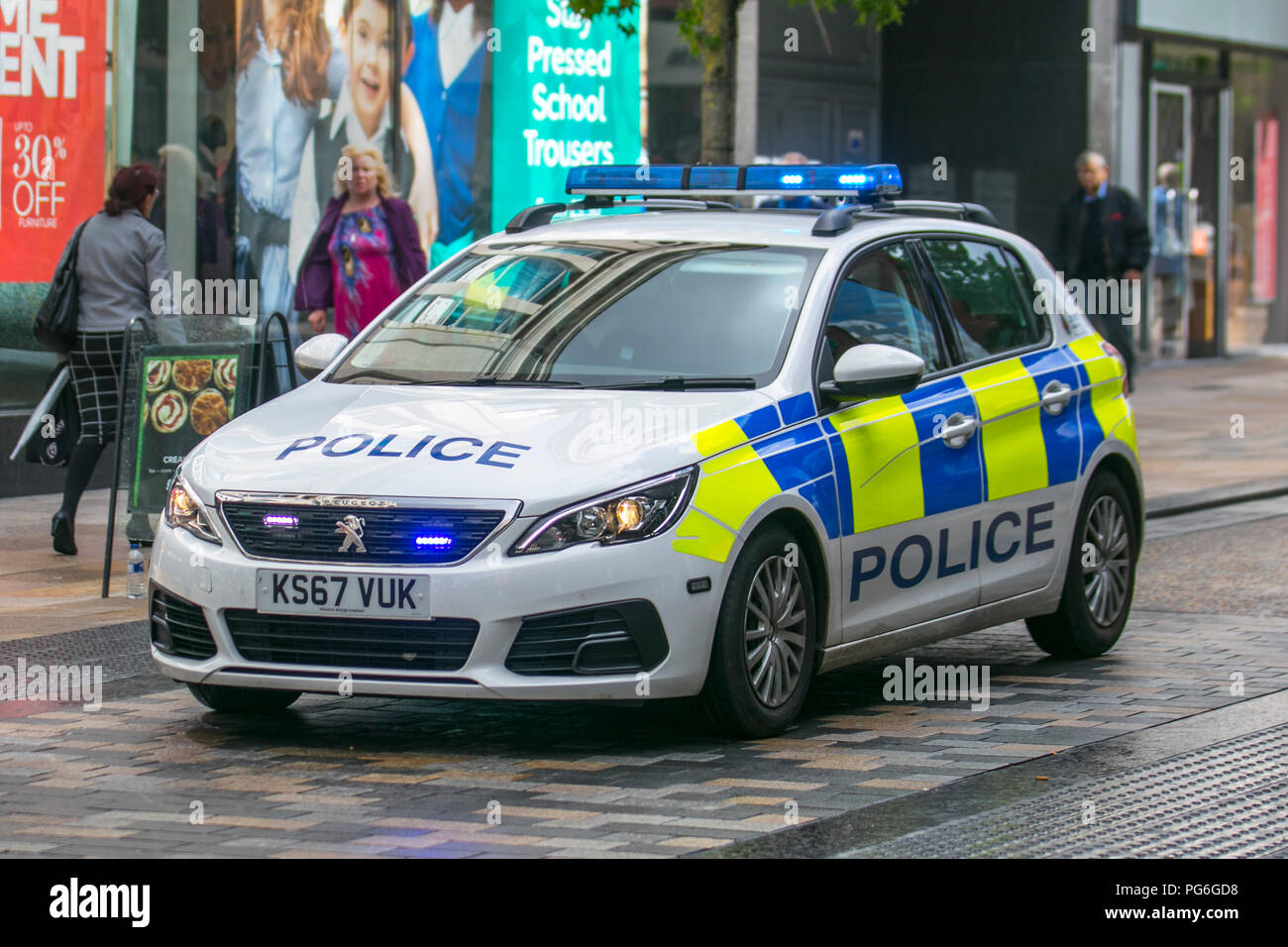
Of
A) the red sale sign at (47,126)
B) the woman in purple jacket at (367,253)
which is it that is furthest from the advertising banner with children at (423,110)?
the woman in purple jacket at (367,253)

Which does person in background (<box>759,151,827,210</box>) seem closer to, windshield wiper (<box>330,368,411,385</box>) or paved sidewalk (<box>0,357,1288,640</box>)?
windshield wiper (<box>330,368,411,385</box>)

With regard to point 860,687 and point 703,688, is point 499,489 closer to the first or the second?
point 703,688

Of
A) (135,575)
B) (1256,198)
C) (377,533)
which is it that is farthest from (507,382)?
(1256,198)

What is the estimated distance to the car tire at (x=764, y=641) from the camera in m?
6.61

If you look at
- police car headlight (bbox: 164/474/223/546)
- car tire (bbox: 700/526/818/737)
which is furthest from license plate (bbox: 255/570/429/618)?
car tire (bbox: 700/526/818/737)

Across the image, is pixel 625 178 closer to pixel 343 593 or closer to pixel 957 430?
pixel 957 430

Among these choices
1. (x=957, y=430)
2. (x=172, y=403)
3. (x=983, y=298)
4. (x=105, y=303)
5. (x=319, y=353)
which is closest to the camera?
(x=957, y=430)

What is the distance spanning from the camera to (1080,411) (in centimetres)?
851

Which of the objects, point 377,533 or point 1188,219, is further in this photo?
point 1188,219

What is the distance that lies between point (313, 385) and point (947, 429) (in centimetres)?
212

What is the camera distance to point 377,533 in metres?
6.39

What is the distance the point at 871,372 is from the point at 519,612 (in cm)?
150

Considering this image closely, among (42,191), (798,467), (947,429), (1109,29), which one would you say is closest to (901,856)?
(798,467)

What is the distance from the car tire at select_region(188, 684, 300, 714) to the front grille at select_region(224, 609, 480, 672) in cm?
54
